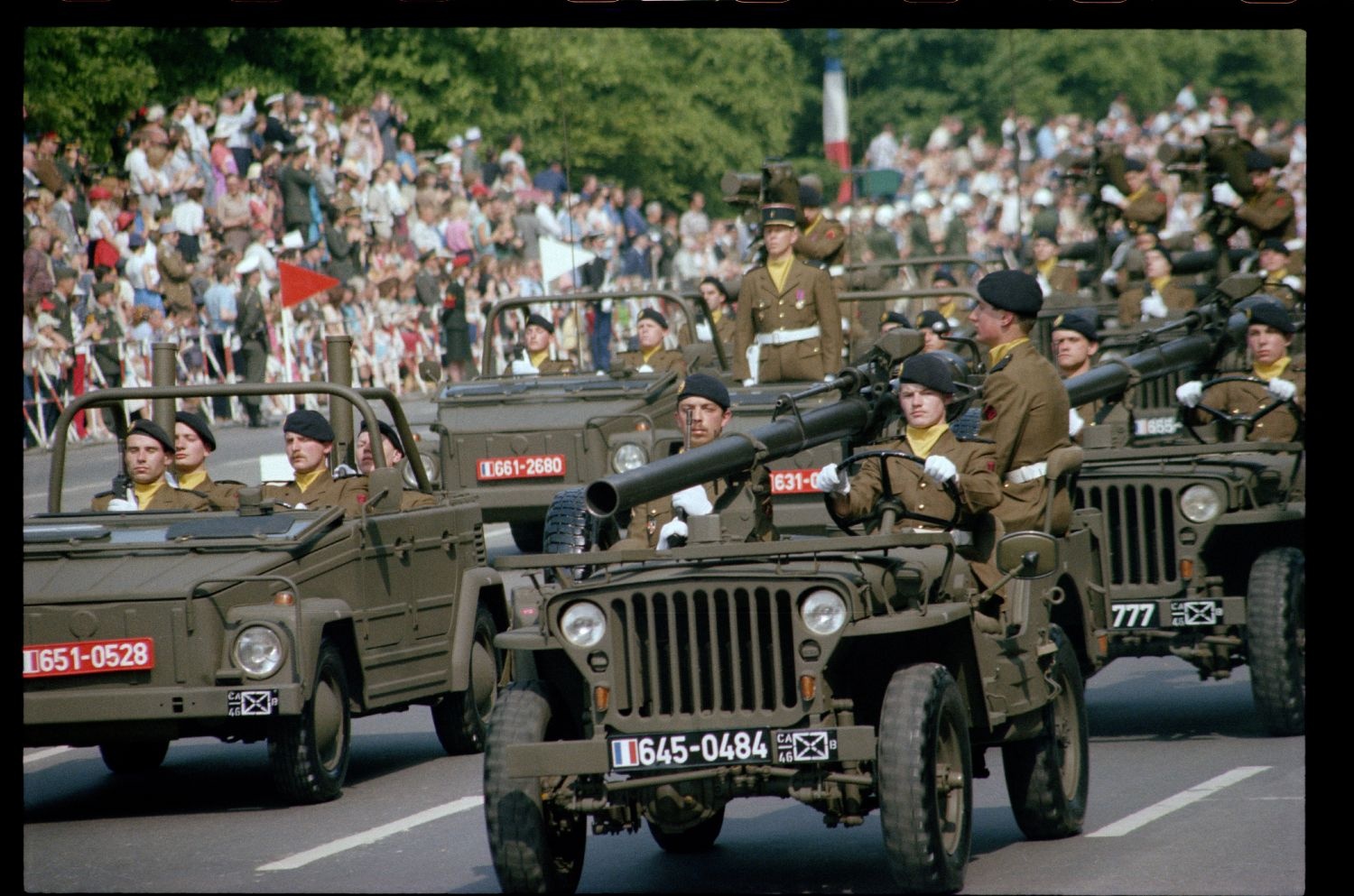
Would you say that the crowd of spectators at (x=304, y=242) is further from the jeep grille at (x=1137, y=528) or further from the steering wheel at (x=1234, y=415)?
the jeep grille at (x=1137, y=528)

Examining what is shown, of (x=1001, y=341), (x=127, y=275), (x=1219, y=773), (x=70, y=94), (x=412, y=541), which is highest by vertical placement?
(x=70, y=94)

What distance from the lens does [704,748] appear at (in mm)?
8688

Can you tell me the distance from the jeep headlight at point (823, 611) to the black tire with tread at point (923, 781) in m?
0.29

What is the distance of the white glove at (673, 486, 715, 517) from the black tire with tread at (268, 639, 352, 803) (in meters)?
1.86

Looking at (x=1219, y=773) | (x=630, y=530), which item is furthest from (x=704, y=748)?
(x=1219, y=773)

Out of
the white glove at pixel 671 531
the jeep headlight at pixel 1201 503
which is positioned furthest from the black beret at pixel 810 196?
the white glove at pixel 671 531

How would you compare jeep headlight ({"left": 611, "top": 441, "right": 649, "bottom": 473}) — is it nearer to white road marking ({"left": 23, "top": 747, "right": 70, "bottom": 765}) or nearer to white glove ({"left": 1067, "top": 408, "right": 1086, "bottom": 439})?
white glove ({"left": 1067, "top": 408, "right": 1086, "bottom": 439})

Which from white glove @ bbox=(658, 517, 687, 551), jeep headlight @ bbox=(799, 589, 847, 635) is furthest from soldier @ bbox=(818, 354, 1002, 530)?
jeep headlight @ bbox=(799, 589, 847, 635)

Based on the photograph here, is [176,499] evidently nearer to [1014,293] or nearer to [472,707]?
[472,707]

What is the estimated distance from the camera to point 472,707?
13.4 m

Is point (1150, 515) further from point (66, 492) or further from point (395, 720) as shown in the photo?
point (66, 492)

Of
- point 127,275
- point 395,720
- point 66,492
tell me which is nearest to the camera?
point 395,720

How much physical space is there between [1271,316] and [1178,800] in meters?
4.94
